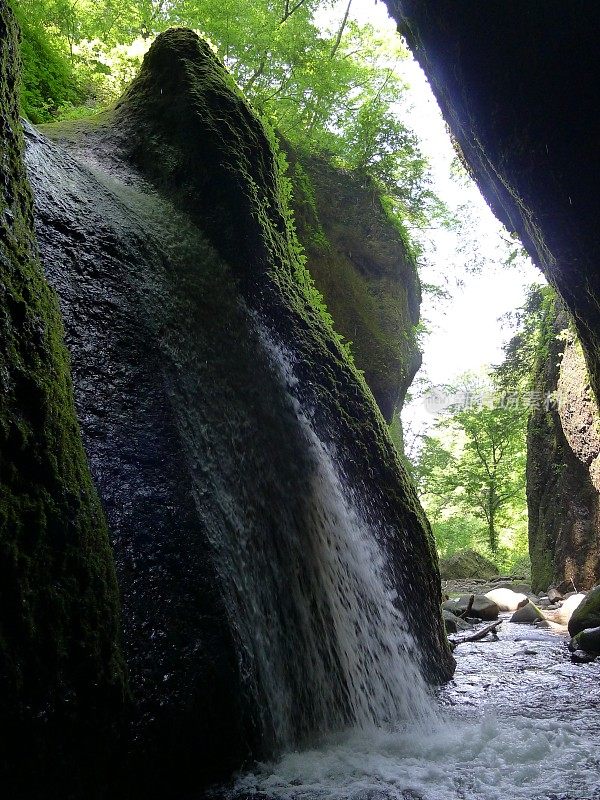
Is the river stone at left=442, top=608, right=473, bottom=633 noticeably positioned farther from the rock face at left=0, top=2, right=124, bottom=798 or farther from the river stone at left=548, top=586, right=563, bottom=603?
the rock face at left=0, top=2, right=124, bottom=798

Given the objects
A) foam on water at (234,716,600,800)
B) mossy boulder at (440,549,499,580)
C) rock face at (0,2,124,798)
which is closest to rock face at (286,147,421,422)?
foam on water at (234,716,600,800)

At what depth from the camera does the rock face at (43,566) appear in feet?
5.12

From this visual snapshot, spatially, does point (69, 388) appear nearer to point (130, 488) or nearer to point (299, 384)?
point (130, 488)

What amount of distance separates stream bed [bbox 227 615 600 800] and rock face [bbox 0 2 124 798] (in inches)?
31.7

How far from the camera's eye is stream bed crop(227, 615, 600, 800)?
2.13m

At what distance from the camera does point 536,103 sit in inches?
157

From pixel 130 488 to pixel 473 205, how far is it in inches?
624

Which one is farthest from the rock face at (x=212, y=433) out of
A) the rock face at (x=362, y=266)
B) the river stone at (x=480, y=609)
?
the river stone at (x=480, y=609)

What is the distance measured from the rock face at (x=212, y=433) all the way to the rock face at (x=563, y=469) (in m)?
6.61

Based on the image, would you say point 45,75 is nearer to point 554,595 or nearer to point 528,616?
point 528,616

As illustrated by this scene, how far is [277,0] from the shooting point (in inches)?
436

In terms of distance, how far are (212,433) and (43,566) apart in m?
1.51

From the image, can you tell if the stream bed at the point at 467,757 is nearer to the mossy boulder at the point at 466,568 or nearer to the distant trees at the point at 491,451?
the distant trees at the point at 491,451

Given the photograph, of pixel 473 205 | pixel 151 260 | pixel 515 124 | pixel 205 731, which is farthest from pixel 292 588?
pixel 473 205
